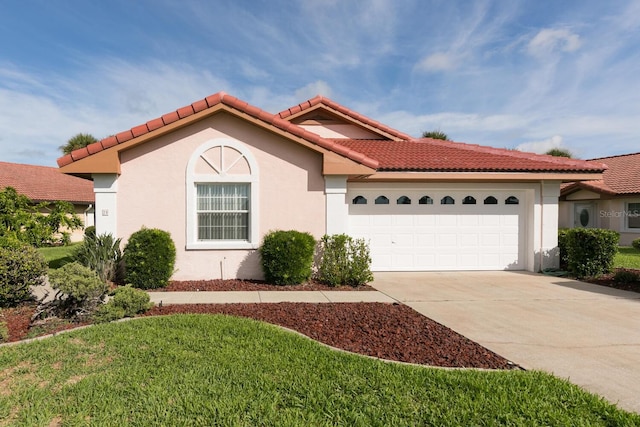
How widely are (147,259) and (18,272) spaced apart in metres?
2.38

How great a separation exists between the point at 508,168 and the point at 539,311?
Answer: 16.2 ft

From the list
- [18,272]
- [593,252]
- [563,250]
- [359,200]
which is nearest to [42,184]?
[18,272]

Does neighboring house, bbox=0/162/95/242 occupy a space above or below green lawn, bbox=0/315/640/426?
above

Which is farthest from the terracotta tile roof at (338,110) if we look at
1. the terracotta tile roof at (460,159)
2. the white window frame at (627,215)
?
the white window frame at (627,215)

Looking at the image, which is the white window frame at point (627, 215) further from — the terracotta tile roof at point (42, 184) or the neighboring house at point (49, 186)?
the terracotta tile roof at point (42, 184)

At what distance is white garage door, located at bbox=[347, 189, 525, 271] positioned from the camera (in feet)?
36.8

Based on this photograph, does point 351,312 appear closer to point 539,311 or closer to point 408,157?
point 539,311

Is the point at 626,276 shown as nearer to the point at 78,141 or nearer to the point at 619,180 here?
the point at 619,180

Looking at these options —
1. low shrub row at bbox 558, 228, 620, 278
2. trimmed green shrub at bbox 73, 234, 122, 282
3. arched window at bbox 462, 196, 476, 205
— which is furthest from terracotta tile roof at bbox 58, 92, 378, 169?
low shrub row at bbox 558, 228, 620, 278

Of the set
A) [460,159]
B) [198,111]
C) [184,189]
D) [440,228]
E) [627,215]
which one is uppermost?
Result: [198,111]

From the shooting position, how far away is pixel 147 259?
873 cm

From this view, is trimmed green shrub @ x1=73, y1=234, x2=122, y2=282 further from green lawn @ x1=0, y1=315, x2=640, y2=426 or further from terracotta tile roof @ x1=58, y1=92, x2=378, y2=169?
green lawn @ x1=0, y1=315, x2=640, y2=426

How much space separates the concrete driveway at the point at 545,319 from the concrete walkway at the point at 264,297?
0.64 metres

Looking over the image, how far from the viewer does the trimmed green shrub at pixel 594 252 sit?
10.1 metres
